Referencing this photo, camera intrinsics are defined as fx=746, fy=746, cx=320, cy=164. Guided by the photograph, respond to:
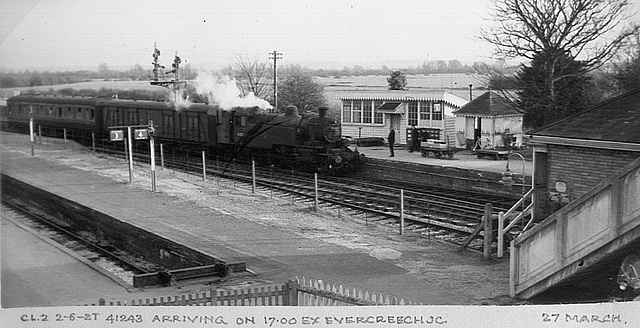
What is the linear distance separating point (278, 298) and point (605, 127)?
1948 millimetres

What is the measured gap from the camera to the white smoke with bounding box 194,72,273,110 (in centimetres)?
467

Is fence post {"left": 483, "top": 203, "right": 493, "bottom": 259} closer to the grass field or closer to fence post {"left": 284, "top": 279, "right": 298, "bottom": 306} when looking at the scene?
the grass field

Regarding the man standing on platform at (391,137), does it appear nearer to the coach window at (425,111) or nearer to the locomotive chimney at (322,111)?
the coach window at (425,111)

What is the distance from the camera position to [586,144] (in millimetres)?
4047

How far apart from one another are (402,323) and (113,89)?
7.15 ft

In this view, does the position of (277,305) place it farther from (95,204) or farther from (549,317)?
(95,204)

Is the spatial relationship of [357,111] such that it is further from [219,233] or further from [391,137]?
[219,233]

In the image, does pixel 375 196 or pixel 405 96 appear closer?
pixel 405 96

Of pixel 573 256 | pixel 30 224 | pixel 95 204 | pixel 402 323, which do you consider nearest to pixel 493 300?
pixel 573 256

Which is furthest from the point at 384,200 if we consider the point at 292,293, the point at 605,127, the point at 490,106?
the point at 292,293

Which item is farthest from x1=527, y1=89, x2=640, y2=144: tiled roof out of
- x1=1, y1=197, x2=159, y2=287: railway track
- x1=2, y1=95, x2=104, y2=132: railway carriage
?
x1=2, y1=95, x2=104, y2=132: railway carriage

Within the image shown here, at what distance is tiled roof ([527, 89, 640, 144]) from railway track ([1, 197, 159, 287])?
106 inches

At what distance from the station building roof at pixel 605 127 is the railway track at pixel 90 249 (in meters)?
2.65

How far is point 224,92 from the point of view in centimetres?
508
